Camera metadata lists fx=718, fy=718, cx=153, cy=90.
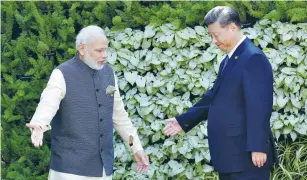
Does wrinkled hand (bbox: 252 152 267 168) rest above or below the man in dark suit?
below

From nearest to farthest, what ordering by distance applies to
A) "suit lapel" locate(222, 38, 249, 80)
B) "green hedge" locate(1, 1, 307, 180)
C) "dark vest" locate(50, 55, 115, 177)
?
"suit lapel" locate(222, 38, 249, 80)
"dark vest" locate(50, 55, 115, 177)
"green hedge" locate(1, 1, 307, 180)

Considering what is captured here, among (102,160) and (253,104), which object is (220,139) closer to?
(253,104)

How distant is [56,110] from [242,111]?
1.10 m

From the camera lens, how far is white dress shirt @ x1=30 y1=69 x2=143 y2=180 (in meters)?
4.20

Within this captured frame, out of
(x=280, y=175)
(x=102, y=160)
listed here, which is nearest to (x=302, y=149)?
(x=280, y=175)

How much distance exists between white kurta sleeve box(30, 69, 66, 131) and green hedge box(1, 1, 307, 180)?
1.43m

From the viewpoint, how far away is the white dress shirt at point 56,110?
4.20 m

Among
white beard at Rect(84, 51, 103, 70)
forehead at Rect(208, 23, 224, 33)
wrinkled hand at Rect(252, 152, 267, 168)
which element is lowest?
wrinkled hand at Rect(252, 152, 267, 168)

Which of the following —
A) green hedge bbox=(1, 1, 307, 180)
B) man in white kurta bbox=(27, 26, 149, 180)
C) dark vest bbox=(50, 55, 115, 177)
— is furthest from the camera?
green hedge bbox=(1, 1, 307, 180)

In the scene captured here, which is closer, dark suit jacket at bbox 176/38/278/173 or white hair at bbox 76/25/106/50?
dark suit jacket at bbox 176/38/278/173

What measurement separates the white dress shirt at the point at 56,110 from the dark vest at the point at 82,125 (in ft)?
0.12

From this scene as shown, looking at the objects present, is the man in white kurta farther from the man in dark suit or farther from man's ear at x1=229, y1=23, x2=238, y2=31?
man's ear at x1=229, y1=23, x2=238, y2=31

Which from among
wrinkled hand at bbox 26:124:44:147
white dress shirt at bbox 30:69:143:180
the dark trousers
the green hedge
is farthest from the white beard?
the green hedge

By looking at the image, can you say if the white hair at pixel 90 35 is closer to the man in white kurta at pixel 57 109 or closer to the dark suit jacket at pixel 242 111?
the man in white kurta at pixel 57 109
